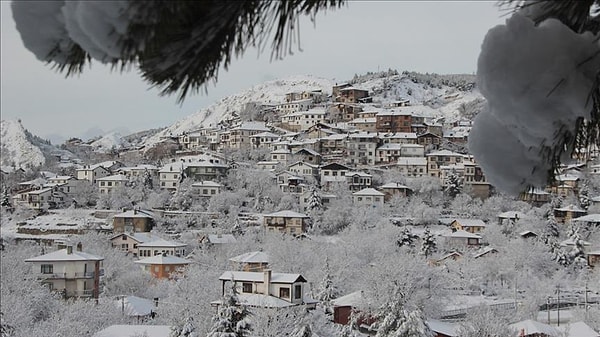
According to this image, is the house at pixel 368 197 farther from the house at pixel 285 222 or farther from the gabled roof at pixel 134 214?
the gabled roof at pixel 134 214

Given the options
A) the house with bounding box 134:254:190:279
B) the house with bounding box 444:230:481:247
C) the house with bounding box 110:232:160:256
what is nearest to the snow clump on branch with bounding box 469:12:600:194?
the house with bounding box 134:254:190:279

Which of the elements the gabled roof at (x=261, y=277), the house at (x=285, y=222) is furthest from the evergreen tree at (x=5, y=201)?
the gabled roof at (x=261, y=277)

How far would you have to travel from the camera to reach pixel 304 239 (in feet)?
82.8

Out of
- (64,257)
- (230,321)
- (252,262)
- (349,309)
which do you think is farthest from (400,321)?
(64,257)

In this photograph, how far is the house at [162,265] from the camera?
21.3 m

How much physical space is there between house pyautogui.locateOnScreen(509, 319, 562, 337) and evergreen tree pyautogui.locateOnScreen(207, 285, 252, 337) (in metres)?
5.92

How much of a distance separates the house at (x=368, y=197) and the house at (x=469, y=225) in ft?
11.8

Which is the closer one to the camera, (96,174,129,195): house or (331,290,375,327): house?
(331,290,375,327): house

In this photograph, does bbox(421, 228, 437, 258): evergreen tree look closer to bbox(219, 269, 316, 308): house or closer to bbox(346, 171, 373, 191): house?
bbox(219, 269, 316, 308): house

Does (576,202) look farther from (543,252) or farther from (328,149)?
(328,149)

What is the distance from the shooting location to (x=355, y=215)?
2856 centimetres

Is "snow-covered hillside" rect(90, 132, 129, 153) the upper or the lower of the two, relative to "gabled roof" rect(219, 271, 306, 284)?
upper

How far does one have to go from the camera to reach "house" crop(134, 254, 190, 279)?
21.3 m

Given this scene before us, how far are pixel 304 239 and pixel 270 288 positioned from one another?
9.21 metres
